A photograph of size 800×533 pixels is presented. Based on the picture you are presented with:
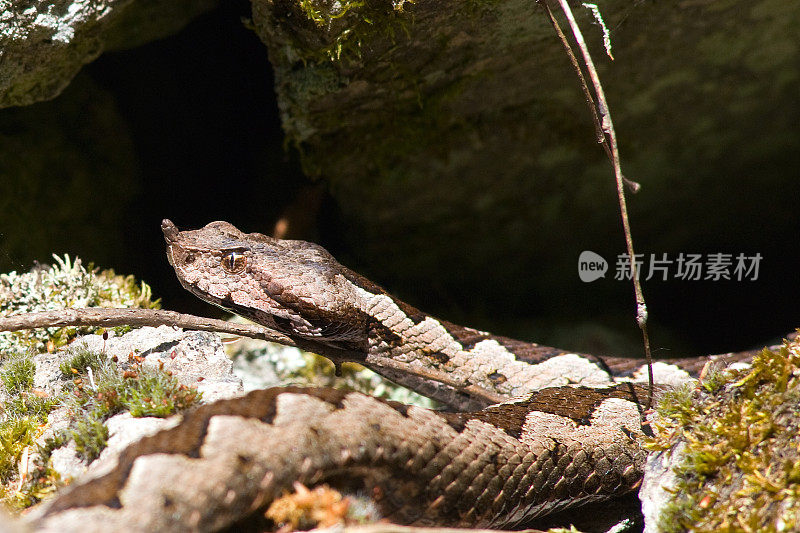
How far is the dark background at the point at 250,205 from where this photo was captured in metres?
5.57

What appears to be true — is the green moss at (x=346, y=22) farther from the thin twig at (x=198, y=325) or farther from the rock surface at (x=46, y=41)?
the thin twig at (x=198, y=325)

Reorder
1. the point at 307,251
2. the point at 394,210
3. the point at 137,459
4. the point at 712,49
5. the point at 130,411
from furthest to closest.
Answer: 1. the point at 394,210
2. the point at 712,49
3. the point at 307,251
4. the point at 130,411
5. the point at 137,459

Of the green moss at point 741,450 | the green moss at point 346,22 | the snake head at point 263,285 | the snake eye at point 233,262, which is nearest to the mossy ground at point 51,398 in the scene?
the snake head at point 263,285

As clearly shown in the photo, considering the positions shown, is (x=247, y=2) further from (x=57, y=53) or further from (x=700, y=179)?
(x=700, y=179)

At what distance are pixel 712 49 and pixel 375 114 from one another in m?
2.75

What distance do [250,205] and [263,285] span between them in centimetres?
220

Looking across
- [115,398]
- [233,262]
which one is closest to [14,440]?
[115,398]

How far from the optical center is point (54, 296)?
405cm

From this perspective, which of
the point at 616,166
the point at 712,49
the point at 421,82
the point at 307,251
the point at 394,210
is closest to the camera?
the point at 616,166

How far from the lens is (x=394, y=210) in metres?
6.20

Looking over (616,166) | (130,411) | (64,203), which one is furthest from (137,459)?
(64,203)

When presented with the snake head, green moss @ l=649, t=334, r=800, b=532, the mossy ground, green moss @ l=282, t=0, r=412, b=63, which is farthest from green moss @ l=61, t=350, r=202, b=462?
green moss @ l=649, t=334, r=800, b=532

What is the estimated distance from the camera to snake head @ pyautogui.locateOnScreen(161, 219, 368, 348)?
13.0 ft

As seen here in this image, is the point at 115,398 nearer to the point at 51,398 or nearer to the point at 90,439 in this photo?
the point at 90,439
